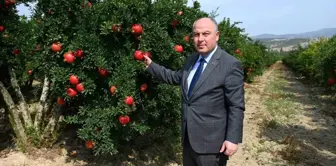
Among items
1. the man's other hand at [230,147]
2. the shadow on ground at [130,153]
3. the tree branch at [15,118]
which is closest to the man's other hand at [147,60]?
the man's other hand at [230,147]

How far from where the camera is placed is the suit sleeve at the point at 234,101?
104 inches

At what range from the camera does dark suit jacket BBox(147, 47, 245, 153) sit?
8.75ft

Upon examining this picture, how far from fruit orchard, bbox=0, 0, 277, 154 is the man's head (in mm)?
1307

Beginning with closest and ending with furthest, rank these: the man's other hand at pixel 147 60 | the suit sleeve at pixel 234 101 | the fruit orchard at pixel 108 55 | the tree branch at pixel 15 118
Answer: the suit sleeve at pixel 234 101
the man's other hand at pixel 147 60
the fruit orchard at pixel 108 55
the tree branch at pixel 15 118

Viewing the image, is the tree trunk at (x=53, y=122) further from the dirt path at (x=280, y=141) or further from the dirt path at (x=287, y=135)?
the dirt path at (x=287, y=135)

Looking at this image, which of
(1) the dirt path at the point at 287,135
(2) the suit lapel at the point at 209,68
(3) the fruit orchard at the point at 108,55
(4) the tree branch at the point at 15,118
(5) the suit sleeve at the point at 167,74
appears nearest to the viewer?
(2) the suit lapel at the point at 209,68

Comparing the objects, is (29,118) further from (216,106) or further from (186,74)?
(216,106)

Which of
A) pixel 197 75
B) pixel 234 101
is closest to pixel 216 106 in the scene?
pixel 234 101

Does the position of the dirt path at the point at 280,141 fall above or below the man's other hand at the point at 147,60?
below

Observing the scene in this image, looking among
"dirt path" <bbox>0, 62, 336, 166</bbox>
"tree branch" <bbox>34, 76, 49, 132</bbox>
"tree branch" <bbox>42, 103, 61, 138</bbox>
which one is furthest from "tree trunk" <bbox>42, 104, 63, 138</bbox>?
"dirt path" <bbox>0, 62, 336, 166</bbox>

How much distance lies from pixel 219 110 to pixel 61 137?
3910 millimetres

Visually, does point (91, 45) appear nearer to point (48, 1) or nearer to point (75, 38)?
point (75, 38)

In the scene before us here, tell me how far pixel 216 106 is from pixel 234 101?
188 millimetres

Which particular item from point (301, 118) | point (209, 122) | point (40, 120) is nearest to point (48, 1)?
point (40, 120)
